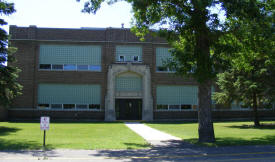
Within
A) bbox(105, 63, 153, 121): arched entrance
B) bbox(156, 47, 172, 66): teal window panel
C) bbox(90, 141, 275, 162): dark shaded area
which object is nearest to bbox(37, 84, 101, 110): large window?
bbox(105, 63, 153, 121): arched entrance

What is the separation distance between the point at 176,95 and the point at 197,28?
21.6 m

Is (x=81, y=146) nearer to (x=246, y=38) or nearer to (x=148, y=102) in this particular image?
(x=246, y=38)

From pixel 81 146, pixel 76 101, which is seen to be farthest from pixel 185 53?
pixel 76 101

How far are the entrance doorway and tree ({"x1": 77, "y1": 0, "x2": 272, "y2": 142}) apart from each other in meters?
19.4

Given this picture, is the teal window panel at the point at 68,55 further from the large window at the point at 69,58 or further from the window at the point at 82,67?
the window at the point at 82,67

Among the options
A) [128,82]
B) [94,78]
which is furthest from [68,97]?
[128,82]

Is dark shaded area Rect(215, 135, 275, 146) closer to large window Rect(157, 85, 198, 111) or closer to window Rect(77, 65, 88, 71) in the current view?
large window Rect(157, 85, 198, 111)

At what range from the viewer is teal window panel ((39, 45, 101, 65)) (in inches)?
1282

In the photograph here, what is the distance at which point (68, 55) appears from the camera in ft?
107

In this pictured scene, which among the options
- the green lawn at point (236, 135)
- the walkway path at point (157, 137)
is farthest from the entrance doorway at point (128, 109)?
the walkway path at point (157, 137)

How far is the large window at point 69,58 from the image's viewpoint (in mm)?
32562

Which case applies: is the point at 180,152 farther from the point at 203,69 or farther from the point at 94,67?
the point at 94,67

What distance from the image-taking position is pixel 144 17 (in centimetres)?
1392

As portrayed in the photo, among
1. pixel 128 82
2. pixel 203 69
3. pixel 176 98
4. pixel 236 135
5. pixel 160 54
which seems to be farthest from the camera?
pixel 160 54
